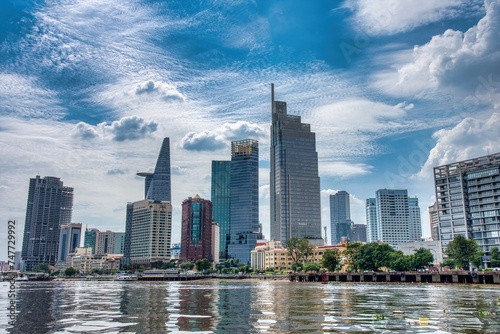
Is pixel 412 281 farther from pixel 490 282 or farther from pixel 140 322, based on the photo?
pixel 140 322

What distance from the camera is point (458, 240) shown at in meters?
173

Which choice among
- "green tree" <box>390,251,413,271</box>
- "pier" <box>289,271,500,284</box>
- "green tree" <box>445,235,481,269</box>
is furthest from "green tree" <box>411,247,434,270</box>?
"pier" <box>289,271,500,284</box>

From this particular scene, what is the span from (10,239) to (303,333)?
25868mm

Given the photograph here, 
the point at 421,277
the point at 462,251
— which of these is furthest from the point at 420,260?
the point at 421,277

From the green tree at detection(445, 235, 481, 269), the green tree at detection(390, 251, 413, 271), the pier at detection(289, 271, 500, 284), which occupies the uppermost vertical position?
the green tree at detection(445, 235, 481, 269)

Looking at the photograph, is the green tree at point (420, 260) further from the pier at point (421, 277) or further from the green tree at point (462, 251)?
the pier at point (421, 277)

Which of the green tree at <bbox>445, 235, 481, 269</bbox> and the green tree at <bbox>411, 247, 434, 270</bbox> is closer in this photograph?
the green tree at <bbox>445, 235, 481, 269</bbox>

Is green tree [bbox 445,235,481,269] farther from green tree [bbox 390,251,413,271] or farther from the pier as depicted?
the pier

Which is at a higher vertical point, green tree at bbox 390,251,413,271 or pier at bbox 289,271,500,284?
green tree at bbox 390,251,413,271

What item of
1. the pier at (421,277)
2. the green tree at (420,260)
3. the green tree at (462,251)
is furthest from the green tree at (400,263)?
the green tree at (462,251)

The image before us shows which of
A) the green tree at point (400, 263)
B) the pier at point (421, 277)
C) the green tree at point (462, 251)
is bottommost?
the pier at point (421, 277)

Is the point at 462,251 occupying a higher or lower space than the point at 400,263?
higher

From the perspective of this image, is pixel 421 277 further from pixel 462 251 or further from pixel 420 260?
pixel 420 260

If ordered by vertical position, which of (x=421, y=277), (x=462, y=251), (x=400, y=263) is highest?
(x=462, y=251)
